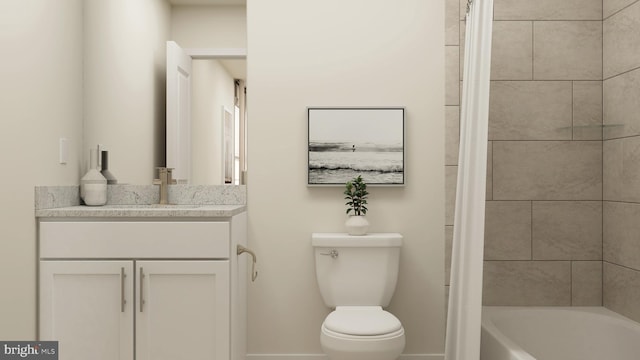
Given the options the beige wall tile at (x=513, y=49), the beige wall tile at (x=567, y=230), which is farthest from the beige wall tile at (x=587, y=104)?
the beige wall tile at (x=567, y=230)

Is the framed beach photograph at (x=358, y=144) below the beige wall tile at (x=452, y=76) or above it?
below

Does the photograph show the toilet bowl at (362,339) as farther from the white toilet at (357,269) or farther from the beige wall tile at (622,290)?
the beige wall tile at (622,290)

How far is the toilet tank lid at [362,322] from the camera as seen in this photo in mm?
2074

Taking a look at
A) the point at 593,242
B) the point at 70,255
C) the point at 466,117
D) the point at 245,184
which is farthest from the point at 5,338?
the point at 593,242

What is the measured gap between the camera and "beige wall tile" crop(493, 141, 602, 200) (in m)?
2.61

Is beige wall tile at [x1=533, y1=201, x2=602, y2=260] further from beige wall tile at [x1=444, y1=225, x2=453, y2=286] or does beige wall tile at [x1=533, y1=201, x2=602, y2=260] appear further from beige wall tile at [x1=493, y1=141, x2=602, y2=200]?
beige wall tile at [x1=444, y1=225, x2=453, y2=286]

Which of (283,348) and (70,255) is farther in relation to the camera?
(283,348)

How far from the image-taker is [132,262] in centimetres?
212

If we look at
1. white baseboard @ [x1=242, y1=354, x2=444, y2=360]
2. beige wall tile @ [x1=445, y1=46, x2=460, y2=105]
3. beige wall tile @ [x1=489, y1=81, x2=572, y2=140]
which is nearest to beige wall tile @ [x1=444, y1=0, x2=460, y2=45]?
beige wall tile @ [x1=445, y1=46, x2=460, y2=105]

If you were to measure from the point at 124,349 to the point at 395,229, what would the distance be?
4.68 ft

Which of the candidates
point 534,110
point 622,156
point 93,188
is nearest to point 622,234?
point 622,156

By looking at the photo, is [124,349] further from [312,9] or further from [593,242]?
[593,242]

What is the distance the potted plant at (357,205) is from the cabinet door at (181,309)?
0.71 metres

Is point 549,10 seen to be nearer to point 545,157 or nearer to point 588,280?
point 545,157
